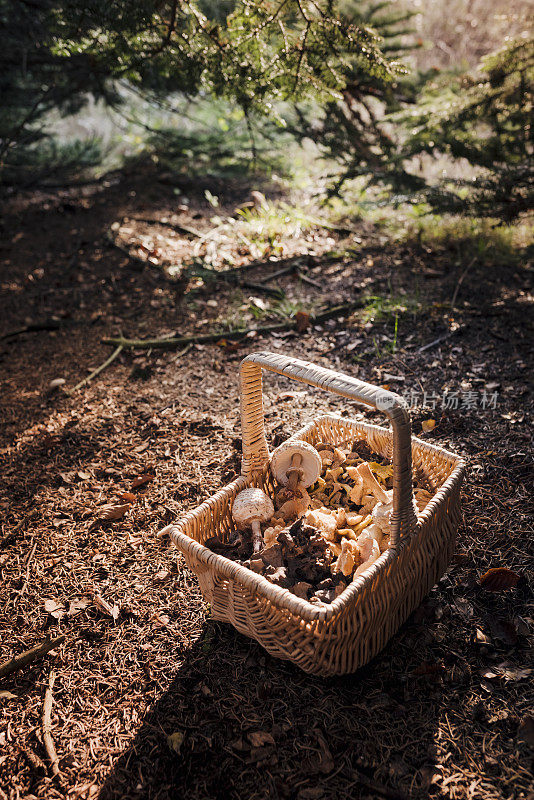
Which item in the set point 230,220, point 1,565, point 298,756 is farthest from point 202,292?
point 298,756

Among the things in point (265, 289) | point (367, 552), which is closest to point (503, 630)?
point (367, 552)

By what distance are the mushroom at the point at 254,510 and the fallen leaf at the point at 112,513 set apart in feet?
2.56

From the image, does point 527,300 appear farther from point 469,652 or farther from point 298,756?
point 298,756

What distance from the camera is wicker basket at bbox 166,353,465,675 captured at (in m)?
1.48

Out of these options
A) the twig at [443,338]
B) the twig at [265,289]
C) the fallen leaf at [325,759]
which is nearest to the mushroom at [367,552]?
the fallen leaf at [325,759]

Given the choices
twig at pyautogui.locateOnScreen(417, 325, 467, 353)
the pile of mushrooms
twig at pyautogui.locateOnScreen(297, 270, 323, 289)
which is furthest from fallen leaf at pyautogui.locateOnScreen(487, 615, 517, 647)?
twig at pyautogui.locateOnScreen(297, 270, 323, 289)

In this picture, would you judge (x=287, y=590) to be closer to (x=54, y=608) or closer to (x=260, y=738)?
(x=260, y=738)

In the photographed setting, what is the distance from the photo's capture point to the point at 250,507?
191cm

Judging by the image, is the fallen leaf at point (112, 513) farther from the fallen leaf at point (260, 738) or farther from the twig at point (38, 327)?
the twig at point (38, 327)

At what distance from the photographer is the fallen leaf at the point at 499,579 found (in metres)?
1.93

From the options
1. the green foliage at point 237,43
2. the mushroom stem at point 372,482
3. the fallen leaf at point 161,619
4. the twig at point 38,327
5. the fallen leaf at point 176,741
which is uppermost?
the green foliage at point 237,43

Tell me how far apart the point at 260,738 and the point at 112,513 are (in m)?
1.26

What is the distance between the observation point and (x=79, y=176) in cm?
719

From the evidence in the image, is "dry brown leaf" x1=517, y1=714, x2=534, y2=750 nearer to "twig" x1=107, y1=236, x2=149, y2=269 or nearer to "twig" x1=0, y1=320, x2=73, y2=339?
"twig" x1=0, y1=320, x2=73, y2=339
